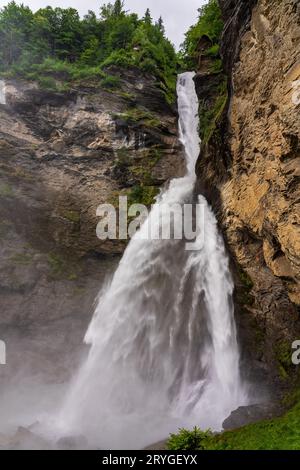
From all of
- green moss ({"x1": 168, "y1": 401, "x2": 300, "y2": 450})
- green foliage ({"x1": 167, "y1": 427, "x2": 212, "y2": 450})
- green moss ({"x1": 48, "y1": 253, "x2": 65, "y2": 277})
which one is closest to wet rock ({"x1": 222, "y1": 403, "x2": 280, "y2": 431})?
green moss ({"x1": 168, "y1": 401, "x2": 300, "y2": 450})

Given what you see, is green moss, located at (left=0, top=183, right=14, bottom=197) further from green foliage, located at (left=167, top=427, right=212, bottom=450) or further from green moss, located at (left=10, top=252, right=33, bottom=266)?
green foliage, located at (left=167, top=427, right=212, bottom=450)

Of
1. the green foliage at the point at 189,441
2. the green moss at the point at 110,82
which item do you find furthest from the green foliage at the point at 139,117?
the green foliage at the point at 189,441

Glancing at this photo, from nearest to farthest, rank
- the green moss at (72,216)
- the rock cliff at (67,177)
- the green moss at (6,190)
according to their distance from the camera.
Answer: the rock cliff at (67,177) → the green moss at (6,190) → the green moss at (72,216)

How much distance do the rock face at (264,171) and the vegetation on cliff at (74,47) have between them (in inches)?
406

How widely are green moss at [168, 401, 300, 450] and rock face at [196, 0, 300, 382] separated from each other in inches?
116

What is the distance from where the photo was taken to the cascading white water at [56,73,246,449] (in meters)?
10.7

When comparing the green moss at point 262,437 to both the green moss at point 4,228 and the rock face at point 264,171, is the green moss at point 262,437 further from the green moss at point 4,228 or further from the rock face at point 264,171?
the green moss at point 4,228

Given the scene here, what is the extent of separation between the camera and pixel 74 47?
86.2ft

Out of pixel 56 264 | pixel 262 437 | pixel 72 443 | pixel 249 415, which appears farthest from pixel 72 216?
pixel 262 437

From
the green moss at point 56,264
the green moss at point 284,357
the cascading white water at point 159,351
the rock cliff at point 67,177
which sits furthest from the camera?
the green moss at point 56,264

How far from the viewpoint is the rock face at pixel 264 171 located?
10.0 m

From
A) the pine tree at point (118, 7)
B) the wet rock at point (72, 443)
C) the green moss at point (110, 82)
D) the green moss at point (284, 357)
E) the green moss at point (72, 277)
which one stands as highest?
the pine tree at point (118, 7)

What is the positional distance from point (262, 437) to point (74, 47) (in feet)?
90.5

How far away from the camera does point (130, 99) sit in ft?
72.5
